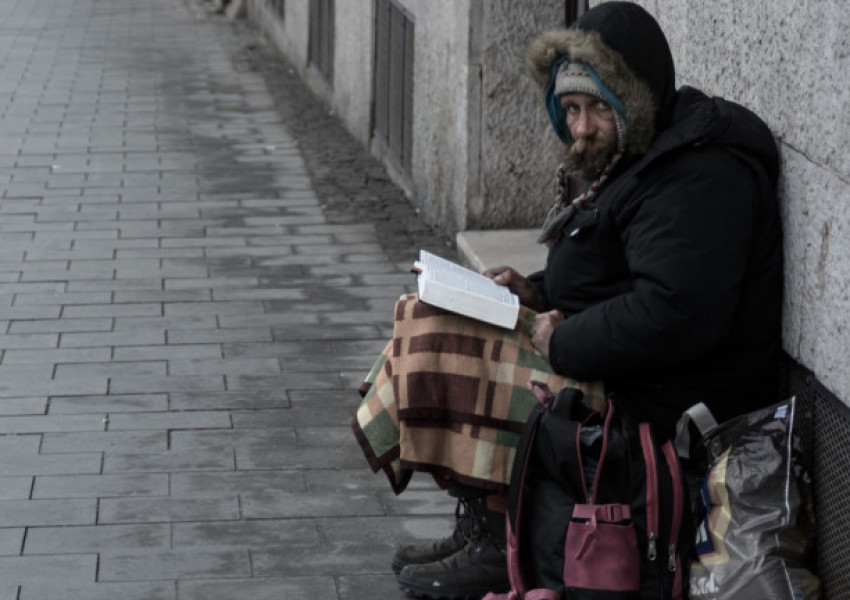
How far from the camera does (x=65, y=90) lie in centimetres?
1252

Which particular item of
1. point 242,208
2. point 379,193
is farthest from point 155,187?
point 379,193

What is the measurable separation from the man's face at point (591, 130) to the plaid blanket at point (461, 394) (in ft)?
1.55

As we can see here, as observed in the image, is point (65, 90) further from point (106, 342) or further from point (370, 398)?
point (370, 398)

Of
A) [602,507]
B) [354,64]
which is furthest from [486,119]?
[602,507]

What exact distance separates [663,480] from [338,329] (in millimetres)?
3126

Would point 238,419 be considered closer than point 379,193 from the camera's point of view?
Yes

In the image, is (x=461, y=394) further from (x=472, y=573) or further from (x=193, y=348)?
(x=193, y=348)

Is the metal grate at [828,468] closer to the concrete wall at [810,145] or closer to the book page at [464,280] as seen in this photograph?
the concrete wall at [810,145]

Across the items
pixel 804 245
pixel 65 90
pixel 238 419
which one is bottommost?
pixel 65 90

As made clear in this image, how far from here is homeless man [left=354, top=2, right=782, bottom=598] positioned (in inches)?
140

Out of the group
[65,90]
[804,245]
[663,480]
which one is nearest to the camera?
[663,480]

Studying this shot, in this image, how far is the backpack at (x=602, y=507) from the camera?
11.2 ft

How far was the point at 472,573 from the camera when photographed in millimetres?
4023

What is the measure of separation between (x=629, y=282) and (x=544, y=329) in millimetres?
238
